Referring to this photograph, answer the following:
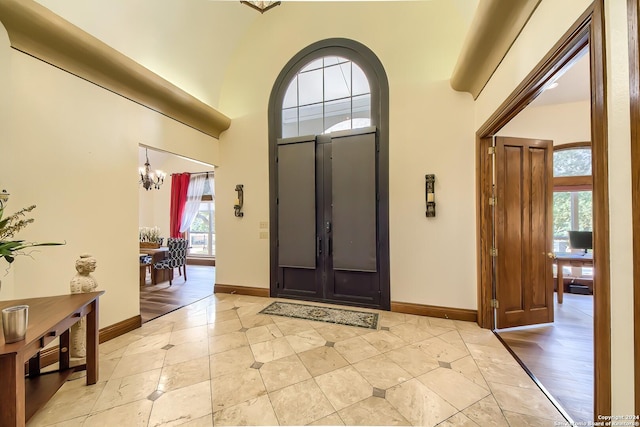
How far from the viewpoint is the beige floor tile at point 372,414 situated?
166 centimetres

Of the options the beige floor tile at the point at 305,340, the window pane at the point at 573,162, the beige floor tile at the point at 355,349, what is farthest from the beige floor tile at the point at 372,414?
the window pane at the point at 573,162

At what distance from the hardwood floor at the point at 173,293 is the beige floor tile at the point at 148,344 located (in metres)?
0.64

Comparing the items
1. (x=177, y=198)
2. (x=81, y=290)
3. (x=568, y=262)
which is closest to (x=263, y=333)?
(x=81, y=290)

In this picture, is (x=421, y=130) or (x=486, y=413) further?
(x=421, y=130)

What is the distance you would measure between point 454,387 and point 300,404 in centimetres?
125

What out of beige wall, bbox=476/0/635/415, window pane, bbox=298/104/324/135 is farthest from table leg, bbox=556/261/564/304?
window pane, bbox=298/104/324/135

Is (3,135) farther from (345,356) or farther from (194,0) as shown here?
(345,356)

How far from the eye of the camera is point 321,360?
241 cm

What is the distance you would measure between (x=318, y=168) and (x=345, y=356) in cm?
273

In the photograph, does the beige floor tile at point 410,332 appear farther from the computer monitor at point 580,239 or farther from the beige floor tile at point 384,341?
the computer monitor at point 580,239

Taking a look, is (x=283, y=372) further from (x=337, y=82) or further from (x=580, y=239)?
(x=580, y=239)

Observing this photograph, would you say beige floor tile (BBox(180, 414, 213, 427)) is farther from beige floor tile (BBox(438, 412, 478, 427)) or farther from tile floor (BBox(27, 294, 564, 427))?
beige floor tile (BBox(438, 412, 478, 427))

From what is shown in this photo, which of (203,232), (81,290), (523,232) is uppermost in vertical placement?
(523,232)

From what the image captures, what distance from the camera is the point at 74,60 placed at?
2545 millimetres
